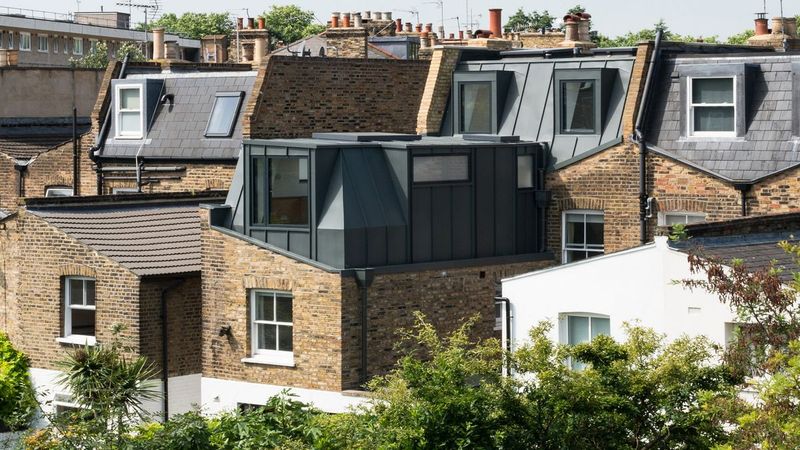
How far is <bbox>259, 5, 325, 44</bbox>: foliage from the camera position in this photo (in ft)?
462

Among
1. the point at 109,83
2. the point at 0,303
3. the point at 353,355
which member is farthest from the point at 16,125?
the point at 353,355

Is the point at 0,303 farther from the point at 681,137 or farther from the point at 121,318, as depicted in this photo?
the point at 681,137

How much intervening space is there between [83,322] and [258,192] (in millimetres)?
5433

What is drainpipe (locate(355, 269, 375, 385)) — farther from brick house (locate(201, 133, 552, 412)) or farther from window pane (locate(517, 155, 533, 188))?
window pane (locate(517, 155, 533, 188))

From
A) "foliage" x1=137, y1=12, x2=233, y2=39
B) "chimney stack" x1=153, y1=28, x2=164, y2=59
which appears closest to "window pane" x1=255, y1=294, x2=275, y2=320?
"chimney stack" x1=153, y1=28, x2=164, y2=59

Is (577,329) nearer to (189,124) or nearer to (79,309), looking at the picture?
(79,309)

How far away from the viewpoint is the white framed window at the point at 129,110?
50.0 meters

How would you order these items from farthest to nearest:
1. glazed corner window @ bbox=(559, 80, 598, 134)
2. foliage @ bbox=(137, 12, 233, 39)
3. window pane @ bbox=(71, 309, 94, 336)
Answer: foliage @ bbox=(137, 12, 233, 39)
glazed corner window @ bbox=(559, 80, 598, 134)
window pane @ bbox=(71, 309, 94, 336)

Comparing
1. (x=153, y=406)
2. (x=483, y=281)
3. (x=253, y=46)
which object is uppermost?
(x=253, y=46)

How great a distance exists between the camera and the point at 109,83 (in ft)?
170

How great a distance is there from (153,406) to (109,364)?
4.11 meters

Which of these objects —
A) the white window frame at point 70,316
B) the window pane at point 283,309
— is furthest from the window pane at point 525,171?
the white window frame at point 70,316

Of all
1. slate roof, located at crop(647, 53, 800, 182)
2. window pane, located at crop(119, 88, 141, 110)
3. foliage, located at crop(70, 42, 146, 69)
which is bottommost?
slate roof, located at crop(647, 53, 800, 182)

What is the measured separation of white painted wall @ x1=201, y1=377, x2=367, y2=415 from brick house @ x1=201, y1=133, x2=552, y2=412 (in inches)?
1.2
